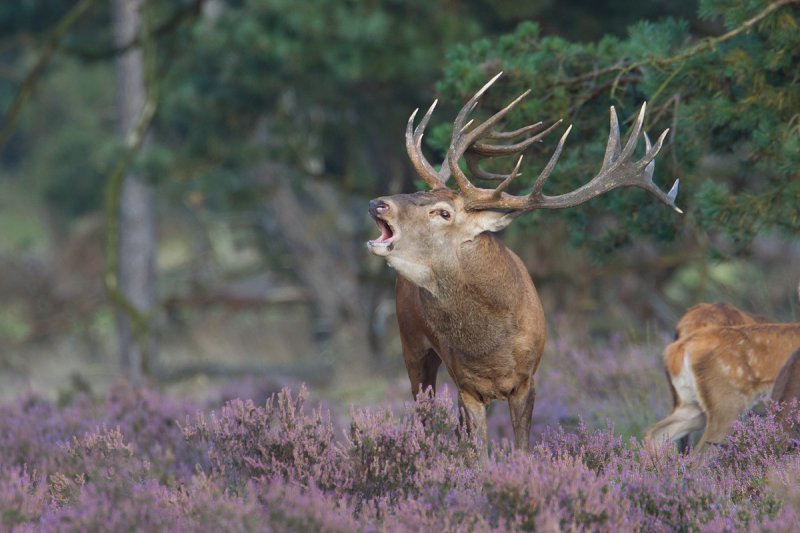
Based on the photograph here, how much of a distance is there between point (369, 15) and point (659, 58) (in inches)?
208

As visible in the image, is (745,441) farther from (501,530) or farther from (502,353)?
(501,530)

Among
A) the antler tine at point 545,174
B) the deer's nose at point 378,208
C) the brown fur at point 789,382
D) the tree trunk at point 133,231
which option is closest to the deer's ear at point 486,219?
the antler tine at point 545,174

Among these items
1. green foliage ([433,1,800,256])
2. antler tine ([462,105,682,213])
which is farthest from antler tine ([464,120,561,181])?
green foliage ([433,1,800,256])

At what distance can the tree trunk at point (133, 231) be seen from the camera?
16703 millimetres

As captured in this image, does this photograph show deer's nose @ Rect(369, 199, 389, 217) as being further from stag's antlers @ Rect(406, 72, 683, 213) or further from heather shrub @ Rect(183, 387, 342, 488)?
heather shrub @ Rect(183, 387, 342, 488)

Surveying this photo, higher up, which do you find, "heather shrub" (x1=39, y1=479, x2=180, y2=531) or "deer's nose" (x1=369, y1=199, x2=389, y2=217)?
"deer's nose" (x1=369, y1=199, x2=389, y2=217)

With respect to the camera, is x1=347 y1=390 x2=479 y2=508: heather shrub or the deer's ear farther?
the deer's ear

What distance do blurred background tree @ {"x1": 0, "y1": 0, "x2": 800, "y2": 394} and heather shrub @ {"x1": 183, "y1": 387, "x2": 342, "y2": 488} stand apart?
2.52 m

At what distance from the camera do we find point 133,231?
17109 millimetres

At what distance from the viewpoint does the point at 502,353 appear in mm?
6379

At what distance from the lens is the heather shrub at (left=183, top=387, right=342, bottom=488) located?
569cm

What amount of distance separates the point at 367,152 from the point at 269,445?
10138mm

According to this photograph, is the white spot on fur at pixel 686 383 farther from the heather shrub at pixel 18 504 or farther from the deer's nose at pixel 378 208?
the heather shrub at pixel 18 504

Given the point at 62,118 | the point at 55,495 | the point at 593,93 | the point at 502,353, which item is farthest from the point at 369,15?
the point at 62,118
